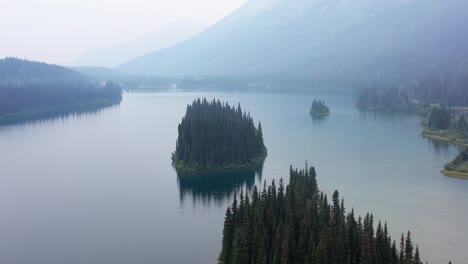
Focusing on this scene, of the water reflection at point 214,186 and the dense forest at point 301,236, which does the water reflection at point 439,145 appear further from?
the dense forest at point 301,236

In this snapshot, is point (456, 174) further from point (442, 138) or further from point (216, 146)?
point (216, 146)

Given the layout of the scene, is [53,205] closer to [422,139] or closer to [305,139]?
[305,139]

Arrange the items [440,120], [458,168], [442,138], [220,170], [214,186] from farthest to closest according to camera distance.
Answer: [440,120] → [442,138] → [220,170] → [458,168] → [214,186]

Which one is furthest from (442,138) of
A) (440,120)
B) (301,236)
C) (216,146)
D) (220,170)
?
(301,236)

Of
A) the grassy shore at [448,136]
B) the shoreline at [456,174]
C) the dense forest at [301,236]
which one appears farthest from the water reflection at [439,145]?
the dense forest at [301,236]

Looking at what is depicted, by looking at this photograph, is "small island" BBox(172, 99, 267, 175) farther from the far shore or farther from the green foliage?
the green foliage

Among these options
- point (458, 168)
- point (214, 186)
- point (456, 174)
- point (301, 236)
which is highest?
point (458, 168)
